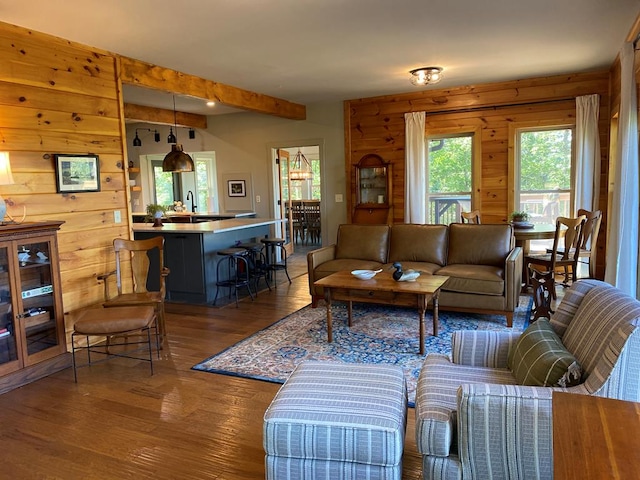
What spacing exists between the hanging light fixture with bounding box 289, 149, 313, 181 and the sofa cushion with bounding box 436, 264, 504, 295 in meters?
7.75

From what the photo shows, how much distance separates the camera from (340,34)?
3865 mm

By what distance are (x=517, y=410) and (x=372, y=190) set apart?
5.72 metres

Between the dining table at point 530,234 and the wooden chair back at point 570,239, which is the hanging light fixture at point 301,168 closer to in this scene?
the dining table at point 530,234

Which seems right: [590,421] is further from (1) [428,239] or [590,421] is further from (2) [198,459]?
(1) [428,239]

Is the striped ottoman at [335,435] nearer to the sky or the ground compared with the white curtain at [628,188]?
nearer to the ground

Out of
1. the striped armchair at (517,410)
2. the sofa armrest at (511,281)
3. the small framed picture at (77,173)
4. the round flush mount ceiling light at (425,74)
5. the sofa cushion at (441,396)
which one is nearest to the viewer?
the striped armchair at (517,410)

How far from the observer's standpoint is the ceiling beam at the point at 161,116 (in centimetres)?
697

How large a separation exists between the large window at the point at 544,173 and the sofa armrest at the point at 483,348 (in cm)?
443

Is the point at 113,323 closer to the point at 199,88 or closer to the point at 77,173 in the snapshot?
the point at 77,173

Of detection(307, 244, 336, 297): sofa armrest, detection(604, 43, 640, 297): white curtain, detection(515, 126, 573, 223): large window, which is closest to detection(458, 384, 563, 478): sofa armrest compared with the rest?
detection(604, 43, 640, 297): white curtain

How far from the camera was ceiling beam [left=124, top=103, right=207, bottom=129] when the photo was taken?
22.9 feet

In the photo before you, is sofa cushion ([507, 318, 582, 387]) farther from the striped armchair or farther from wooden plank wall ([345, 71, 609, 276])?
wooden plank wall ([345, 71, 609, 276])

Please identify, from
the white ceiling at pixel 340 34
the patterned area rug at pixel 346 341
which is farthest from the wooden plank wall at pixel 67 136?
the patterned area rug at pixel 346 341

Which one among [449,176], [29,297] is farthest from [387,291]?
[449,176]
